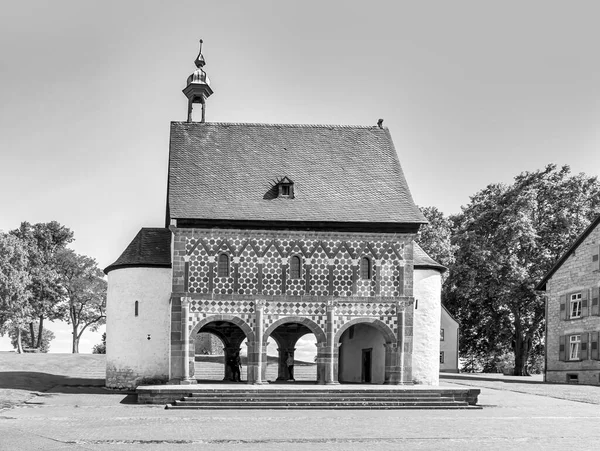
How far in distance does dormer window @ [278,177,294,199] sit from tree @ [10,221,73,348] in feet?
128

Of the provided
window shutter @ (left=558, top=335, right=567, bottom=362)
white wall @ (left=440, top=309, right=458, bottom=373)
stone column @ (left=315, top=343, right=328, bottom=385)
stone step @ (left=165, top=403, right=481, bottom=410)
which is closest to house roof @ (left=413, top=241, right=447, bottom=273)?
stone column @ (left=315, top=343, right=328, bottom=385)

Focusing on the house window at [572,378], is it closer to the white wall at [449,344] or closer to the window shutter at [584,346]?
the window shutter at [584,346]

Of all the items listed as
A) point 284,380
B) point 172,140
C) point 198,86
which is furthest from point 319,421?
point 198,86

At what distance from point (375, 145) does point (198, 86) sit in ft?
30.3

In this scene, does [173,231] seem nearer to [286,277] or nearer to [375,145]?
[286,277]

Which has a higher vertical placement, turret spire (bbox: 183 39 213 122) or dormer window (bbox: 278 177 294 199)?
turret spire (bbox: 183 39 213 122)

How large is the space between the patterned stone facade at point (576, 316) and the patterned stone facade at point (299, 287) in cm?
1462

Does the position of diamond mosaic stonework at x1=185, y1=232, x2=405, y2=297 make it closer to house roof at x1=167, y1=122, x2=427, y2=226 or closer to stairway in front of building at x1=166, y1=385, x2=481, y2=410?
house roof at x1=167, y1=122, x2=427, y2=226

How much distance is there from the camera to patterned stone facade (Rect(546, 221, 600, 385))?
1961 inches

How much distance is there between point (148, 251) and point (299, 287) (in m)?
6.85

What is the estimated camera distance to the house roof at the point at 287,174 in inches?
1574

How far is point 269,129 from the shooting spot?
145 ft

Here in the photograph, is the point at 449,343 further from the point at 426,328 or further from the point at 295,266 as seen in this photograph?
the point at 295,266

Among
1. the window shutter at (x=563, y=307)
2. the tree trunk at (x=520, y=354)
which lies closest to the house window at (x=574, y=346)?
the window shutter at (x=563, y=307)
